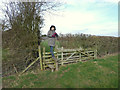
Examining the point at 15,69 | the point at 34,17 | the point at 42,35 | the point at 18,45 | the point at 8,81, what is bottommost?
the point at 8,81

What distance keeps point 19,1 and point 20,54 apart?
3.50 m

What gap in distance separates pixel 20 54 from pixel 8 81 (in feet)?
5.13

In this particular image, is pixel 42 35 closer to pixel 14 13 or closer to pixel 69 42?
pixel 14 13

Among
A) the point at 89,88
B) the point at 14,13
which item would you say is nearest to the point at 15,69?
the point at 14,13

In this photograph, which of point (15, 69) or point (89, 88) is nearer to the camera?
point (89, 88)

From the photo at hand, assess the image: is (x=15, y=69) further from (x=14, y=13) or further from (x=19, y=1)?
(x=19, y=1)

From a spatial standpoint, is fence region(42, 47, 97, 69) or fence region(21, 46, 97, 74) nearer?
fence region(21, 46, 97, 74)

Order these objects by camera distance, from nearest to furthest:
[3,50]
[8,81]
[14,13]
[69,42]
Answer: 1. [8,81]
2. [3,50]
3. [14,13]
4. [69,42]

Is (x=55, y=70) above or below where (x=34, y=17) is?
below

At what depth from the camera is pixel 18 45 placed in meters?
5.81

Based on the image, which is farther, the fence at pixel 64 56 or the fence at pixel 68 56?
the fence at pixel 68 56

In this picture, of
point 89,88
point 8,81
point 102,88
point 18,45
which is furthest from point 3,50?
point 102,88

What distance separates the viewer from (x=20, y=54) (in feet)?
19.0

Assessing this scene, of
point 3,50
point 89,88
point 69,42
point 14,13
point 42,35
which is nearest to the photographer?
point 89,88
